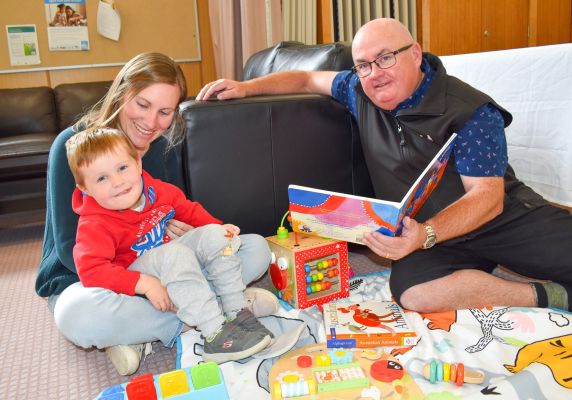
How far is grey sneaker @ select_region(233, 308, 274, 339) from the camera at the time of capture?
117 centimetres

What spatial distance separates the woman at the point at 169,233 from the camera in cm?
112

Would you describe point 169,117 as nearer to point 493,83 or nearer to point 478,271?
point 478,271

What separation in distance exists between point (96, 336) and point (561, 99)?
148 cm

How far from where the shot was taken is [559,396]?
35.9 inches

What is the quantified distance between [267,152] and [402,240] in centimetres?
50

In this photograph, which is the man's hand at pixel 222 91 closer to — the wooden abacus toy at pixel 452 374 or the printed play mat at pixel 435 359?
the printed play mat at pixel 435 359

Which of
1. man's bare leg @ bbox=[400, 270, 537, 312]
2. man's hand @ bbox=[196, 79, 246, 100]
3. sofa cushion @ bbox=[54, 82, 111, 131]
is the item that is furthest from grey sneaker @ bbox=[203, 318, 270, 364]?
sofa cushion @ bbox=[54, 82, 111, 131]

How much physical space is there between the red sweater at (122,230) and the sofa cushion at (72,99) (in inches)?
78.8

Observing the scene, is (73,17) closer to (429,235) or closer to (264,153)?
(264,153)

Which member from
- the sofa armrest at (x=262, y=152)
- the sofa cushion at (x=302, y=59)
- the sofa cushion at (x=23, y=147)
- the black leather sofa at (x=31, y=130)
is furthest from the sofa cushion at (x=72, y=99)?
the sofa armrest at (x=262, y=152)

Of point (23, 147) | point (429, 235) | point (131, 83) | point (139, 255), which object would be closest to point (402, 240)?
point (429, 235)

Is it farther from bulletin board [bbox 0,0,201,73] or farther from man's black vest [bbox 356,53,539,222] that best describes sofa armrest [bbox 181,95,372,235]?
bulletin board [bbox 0,0,201,73]

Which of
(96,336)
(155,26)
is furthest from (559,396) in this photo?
(155,26)

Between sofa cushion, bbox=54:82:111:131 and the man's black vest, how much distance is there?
7.08ft
